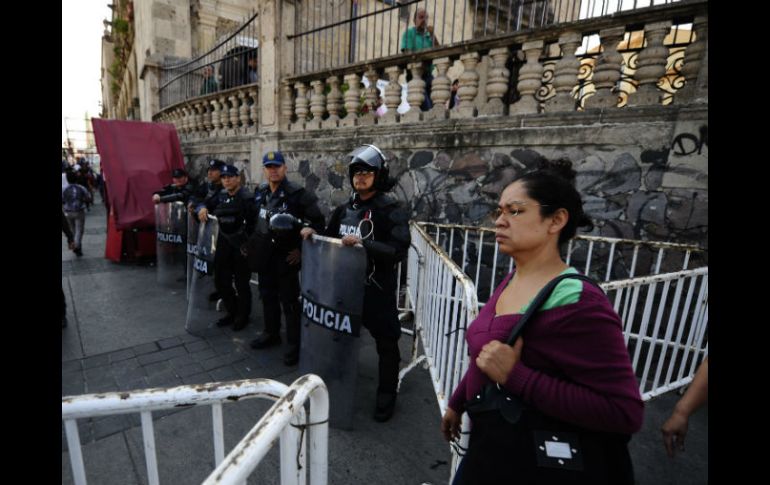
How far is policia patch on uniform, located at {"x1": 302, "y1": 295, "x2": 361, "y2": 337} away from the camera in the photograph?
8.70 ft

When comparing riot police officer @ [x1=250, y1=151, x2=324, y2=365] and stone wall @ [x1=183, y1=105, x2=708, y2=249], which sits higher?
stone wall @ [x1=183, y1=105, x2=708, y2=249]

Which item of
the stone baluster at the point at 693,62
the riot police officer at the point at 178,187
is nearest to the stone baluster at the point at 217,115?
Result: the riot police officer at the point at 178,187

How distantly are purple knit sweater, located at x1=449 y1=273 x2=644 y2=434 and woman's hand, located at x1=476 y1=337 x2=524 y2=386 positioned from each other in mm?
23

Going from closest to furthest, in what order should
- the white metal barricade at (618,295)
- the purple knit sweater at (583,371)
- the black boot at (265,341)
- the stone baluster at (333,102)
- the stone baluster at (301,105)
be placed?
the purple knit sweater at (583,371) → the white metal barricade at (618,295) → the black boot at (265,341) → the stone baluster at (333,102) → the stone baluster at (301,105)

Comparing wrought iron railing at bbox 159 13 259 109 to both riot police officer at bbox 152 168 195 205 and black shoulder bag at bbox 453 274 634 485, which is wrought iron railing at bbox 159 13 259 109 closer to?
riot police officer at bbox 152 168 195 205

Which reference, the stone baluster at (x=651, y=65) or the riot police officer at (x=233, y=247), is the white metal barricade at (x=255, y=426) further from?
the stone baluster at (x=651, y=65)

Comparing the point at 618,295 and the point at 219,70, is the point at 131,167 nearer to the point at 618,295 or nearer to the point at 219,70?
the point at 219,70

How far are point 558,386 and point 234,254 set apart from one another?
4.04 metres

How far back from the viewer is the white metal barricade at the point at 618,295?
8.28 ft

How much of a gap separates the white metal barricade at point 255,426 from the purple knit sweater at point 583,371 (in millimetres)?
670

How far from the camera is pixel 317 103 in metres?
6.23

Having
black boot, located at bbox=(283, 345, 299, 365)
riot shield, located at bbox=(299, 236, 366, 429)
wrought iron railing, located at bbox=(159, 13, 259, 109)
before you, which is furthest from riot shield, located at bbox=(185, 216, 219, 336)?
wrought iron railing, located at bbox=(159, 13, 259, 109)
